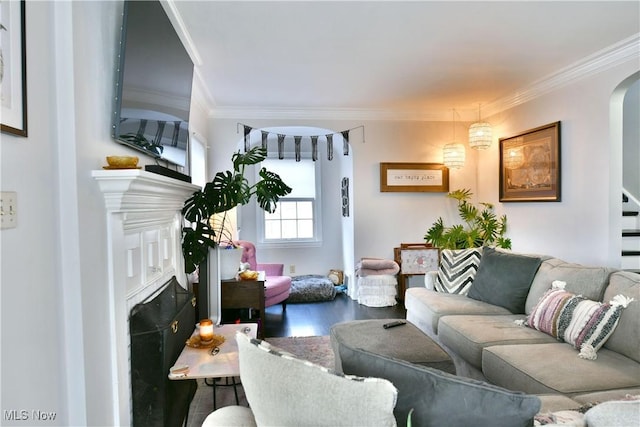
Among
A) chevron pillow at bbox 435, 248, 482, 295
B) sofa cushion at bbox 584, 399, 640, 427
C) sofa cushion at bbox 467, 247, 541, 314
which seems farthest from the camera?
chevron pillow at bbox 435, 248, 482, 295

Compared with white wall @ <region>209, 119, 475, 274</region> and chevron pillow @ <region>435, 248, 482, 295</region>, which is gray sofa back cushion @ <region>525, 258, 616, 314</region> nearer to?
chevron pillow @ <region>435, 248, 482, 295</region>

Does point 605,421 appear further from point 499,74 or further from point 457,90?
point 457,90

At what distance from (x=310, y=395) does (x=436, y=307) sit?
2390 mm

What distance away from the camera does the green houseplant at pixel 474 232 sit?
14.4 ft

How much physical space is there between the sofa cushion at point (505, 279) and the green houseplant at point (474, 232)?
1.15 metres

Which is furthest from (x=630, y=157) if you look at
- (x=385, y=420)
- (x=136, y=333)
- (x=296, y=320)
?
(x=136, y=333)

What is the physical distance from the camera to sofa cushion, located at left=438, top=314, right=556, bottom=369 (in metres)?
2.32

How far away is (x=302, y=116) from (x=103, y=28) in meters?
3.32

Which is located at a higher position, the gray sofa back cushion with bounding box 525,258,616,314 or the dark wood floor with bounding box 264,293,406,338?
the gray sofa back cushion with bounding box 525,258,616,314

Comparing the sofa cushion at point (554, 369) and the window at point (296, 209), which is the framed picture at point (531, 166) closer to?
the sofa cushion at point (554, 369)

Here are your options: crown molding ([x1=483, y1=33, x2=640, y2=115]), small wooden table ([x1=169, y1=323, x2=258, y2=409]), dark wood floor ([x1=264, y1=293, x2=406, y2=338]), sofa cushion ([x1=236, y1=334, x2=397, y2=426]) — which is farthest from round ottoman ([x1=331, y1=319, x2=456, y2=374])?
crown molding ([x1=483, y1=33, x2=640, y2=115])

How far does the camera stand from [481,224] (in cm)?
461

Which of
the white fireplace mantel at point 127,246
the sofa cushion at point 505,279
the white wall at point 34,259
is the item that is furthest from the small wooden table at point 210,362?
the sofa cushion at point 505,279

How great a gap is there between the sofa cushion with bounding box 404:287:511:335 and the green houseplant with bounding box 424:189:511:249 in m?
1.10
